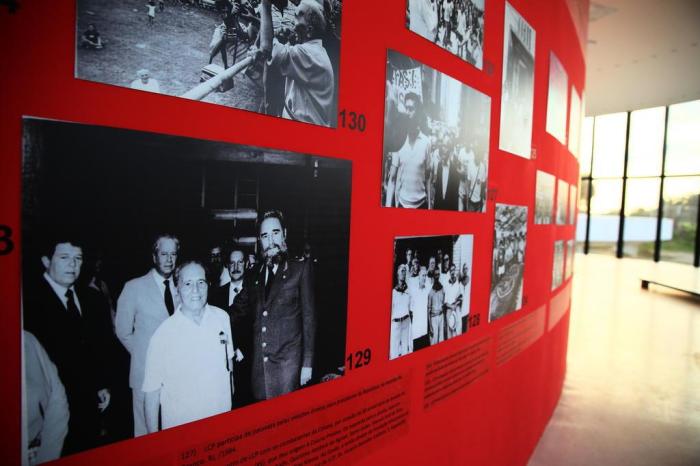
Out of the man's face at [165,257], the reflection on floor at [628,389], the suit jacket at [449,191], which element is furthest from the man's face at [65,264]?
the reflection on floor at [628,389]

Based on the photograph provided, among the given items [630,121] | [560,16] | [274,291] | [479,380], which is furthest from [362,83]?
[630,121]

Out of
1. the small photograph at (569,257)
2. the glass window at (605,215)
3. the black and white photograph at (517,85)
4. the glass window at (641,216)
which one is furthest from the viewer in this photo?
the glass window at (605,215)

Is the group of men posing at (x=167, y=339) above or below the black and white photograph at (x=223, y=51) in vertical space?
below

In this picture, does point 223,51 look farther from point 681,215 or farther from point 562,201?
point 681,215

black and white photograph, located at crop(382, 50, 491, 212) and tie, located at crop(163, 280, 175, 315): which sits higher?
black and white photograph, located at crop(382, 50, 491, 212)

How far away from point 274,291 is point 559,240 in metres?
2.65

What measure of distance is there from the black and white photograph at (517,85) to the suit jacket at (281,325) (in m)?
1.23

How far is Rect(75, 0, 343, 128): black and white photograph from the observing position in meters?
0.67

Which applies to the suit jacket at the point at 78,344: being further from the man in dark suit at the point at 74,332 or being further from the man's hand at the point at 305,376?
the man's hand at the point at 305,376

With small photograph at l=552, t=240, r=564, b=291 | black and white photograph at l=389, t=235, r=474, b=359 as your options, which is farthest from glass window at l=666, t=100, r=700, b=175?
black and white photograph at l=389, t=235, r=474, b=359

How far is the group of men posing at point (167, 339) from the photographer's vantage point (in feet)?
2.14

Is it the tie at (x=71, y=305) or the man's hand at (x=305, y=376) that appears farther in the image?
the man's hand at (x=305, y=376)

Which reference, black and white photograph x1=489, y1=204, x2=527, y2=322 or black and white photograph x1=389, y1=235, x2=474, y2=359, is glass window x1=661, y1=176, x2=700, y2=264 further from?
black and white photograph x1=389, y1=235, x2=474, y2=359

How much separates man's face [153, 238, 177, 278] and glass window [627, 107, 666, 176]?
47.9ft
